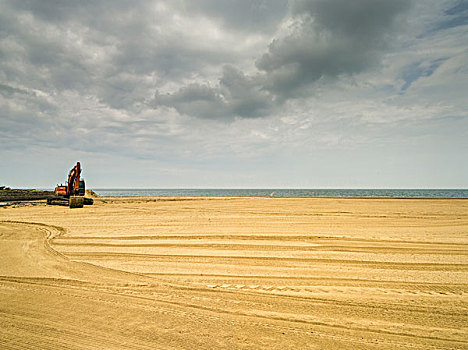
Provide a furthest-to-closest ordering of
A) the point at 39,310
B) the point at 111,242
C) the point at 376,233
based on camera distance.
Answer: the point at 376,233
the point at 111,242
the point at 39,310

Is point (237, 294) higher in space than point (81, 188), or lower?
lower

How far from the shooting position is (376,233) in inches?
352

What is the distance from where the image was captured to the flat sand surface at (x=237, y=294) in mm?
2889

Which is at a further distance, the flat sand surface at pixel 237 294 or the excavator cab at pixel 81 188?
the excavator cab at pixel 81 188

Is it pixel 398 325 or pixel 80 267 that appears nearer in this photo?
pixel 398 325

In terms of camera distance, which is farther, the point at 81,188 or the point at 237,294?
the point at 81,188

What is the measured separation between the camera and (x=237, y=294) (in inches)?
160

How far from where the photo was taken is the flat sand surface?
289cm

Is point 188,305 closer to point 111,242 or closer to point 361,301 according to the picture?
point 361,301

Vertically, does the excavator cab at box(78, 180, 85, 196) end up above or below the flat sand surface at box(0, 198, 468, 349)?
above

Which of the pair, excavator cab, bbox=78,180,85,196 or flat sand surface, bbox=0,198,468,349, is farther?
excavator cab, bbox=78,180,85,196

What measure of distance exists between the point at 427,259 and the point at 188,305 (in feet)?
18.5

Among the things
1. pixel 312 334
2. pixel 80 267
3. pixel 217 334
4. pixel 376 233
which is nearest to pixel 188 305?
pixel 217 334

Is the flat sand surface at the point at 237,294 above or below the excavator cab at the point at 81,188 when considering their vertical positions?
below
